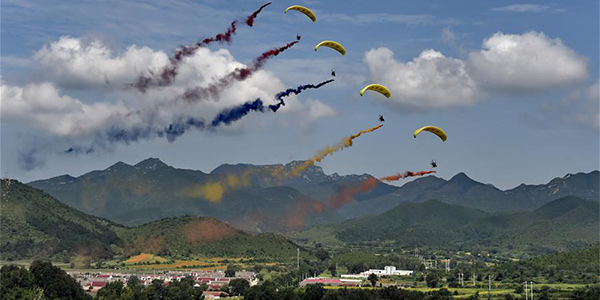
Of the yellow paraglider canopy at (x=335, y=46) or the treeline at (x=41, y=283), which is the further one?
the treeline at (x=41, y=283)

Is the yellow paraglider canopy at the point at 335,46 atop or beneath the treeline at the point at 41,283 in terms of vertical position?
atop

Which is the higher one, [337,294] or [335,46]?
[335,46]

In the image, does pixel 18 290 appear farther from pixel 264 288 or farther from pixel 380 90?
pixel 380 90

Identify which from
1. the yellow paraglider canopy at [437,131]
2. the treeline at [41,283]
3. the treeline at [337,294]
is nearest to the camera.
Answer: the yellow paraglider canopy at [437,131]

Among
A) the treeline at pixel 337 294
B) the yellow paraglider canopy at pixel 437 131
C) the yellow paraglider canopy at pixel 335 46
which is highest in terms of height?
the yellow paraglider canopy at pixel 335 46

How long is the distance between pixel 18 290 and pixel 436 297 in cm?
8505

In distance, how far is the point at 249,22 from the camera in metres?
129

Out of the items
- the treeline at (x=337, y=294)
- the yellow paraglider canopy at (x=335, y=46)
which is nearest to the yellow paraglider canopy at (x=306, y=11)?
the yellow paraglider canopy at (x=335, y=46)

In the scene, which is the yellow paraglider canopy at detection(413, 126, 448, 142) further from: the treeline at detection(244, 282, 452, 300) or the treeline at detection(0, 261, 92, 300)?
the treeline at detection(0, 261, 92, 300)

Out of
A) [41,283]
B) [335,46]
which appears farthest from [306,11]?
[41,283]

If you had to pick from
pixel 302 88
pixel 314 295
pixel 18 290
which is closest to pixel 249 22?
pixel 302 88

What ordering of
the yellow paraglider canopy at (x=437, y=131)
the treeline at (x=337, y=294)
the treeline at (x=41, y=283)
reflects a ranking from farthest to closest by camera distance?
the treeline at (x=41, y=283)
the treeline at (x=337, y=294)
the yellow paraglider canopy at (x=437, y=131)

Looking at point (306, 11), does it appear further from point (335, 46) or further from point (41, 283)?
point (41, 283)

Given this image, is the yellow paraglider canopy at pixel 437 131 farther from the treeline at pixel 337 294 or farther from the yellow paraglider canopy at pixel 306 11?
the treeline at pixel 337 294
